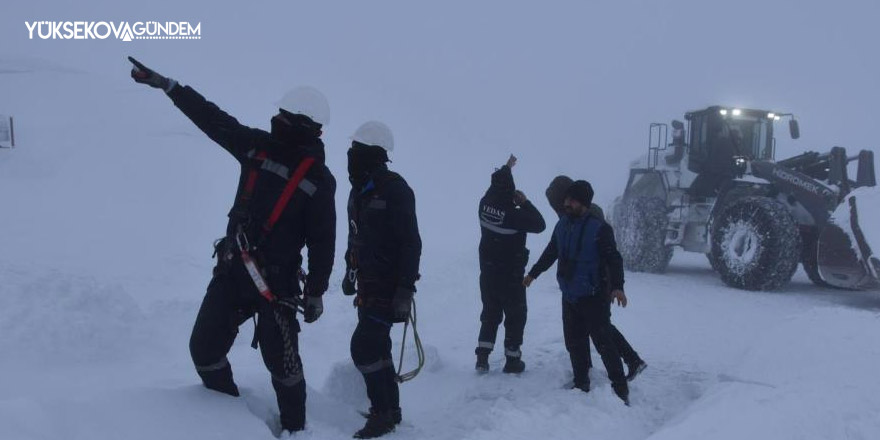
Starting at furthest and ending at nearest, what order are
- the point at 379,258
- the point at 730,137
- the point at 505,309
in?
1. the point at 730,137
2. the point at 505,309
3. the point at 379,258

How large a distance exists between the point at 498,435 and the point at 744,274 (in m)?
7.19

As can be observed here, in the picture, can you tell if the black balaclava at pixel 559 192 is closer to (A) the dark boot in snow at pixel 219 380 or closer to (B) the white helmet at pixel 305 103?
(B) the white helmet at pixel 305 103

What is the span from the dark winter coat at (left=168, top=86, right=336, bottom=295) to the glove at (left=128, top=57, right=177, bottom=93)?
0.06 meters

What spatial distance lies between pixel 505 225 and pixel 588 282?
105cm

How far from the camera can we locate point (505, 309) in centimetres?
580

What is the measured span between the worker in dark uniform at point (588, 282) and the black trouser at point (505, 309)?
778 millimetres

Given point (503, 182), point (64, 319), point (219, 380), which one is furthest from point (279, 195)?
point (64, 319)

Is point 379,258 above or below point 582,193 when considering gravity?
below

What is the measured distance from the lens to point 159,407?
3.43 m

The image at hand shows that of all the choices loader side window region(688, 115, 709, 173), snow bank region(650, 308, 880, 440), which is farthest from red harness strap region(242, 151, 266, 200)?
loader side window region(688, 115, 709, 173)

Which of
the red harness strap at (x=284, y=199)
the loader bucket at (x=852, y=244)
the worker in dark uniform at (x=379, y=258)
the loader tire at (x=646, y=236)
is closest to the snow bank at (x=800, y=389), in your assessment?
the worker in dark uniform at (x=379, y=258)

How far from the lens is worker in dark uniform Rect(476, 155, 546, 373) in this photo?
18.6ft

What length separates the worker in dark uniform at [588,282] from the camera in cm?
484

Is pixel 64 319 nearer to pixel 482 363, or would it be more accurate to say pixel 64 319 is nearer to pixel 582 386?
pixel 482 363
